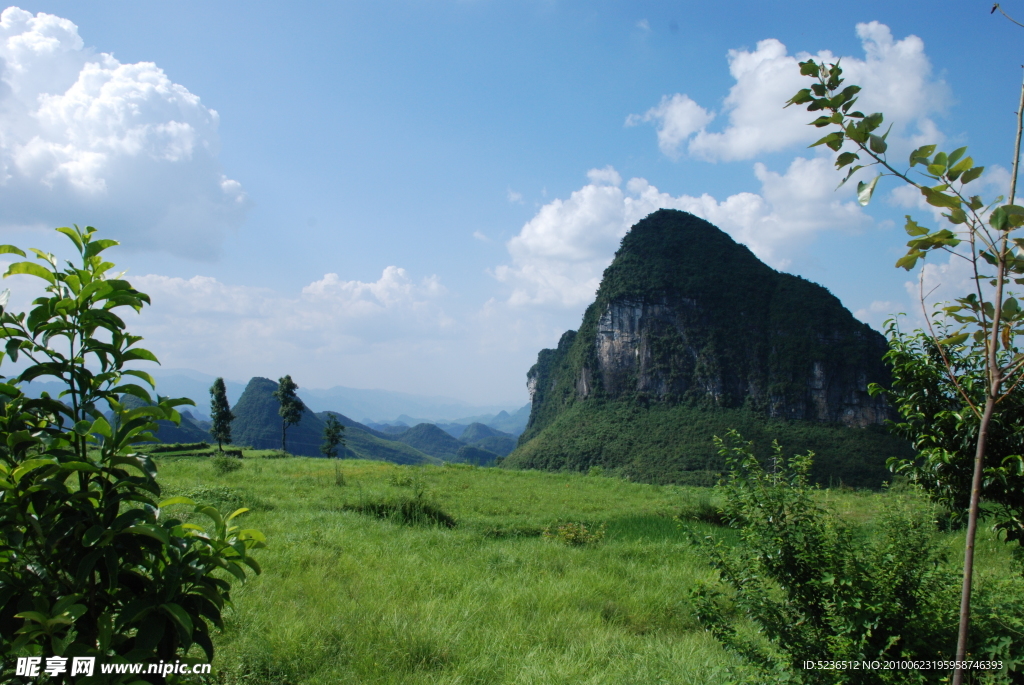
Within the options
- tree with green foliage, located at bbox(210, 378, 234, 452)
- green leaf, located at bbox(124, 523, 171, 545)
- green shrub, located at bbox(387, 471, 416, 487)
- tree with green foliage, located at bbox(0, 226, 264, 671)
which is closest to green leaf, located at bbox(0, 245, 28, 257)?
tree with green foliage, located at bbox(0, 226, 264, 671)

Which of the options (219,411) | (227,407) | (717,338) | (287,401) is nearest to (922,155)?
(287,401)

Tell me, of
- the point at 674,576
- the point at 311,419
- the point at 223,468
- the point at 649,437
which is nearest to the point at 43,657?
the point at 674,576

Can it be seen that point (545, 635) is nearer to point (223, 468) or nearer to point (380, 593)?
point (380, 593)

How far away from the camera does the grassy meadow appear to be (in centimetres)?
412

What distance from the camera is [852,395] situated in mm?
64250

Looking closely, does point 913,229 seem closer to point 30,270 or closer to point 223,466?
point 30,270

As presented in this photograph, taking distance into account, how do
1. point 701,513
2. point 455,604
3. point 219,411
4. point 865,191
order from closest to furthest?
point 865,191 < point 455,604 < point 701,513 < point 219,411

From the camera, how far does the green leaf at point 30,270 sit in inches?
74.6

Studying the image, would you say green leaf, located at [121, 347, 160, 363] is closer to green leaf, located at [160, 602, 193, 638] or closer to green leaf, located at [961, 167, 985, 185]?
green leaf, located at [160, 602, 193, 638]

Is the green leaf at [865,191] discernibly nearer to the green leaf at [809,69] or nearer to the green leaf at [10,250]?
the green leaf at [809,69]

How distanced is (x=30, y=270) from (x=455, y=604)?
189 inches

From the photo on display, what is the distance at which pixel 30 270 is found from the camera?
75.2 inches

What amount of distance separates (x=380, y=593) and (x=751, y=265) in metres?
86.4

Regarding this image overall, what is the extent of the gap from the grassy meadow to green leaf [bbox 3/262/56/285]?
145 centimetres
